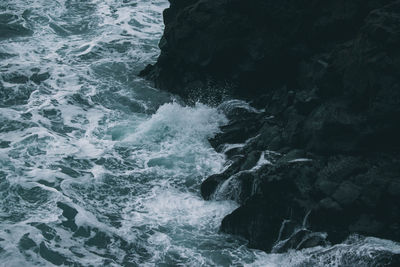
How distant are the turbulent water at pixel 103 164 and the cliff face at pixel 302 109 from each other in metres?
0.62

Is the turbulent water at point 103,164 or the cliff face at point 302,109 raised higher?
the cliff face at point 302,109

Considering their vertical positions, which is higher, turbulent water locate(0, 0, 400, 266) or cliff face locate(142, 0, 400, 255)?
cliff face locate(142, 0, 400, 255)

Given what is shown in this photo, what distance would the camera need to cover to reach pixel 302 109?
1525 centimetres

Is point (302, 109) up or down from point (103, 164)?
up

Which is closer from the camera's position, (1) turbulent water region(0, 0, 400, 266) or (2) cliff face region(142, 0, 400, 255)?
(2) cliff face region(142, 0, 400, 255)

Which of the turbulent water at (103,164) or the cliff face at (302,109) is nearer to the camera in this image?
the cliff face at (302,109)

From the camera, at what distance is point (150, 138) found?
57.4 ft

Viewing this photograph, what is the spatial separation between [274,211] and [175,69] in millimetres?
9103

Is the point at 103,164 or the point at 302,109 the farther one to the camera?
the point at 103,164

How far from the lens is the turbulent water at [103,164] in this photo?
490 inches

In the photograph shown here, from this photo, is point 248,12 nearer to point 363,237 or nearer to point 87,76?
point 87,76

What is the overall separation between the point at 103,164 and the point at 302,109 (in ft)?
19.9

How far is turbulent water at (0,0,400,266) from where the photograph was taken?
1244cm

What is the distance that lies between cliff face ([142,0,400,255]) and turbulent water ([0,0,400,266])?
2.02 feet
